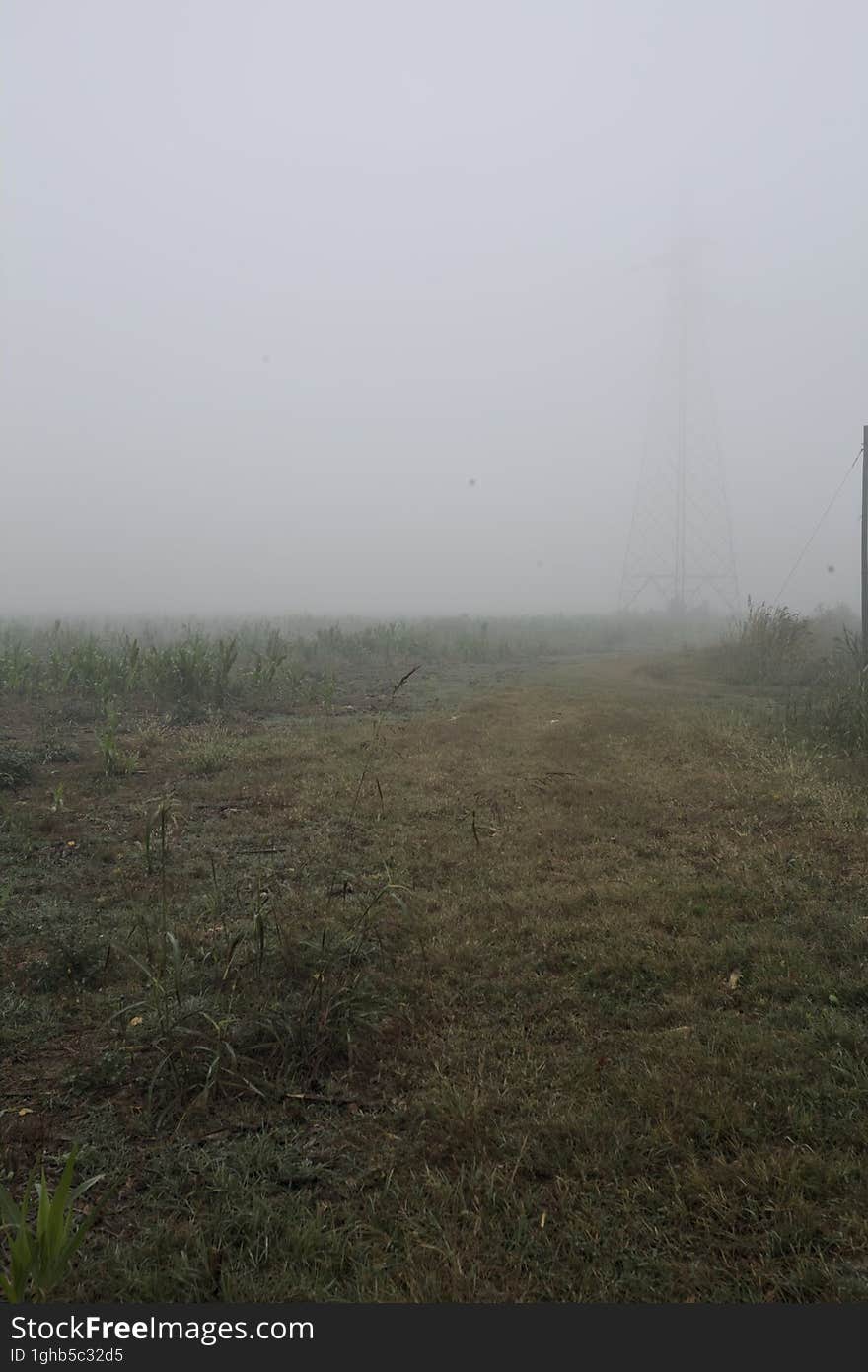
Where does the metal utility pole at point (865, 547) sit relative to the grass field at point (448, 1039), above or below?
above

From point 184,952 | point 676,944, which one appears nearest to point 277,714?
point 184,952

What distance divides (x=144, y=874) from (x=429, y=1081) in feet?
10.1

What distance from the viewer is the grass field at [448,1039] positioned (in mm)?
2125

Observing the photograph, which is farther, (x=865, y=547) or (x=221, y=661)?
(x=865, y=547)

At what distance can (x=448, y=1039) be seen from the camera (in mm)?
3234

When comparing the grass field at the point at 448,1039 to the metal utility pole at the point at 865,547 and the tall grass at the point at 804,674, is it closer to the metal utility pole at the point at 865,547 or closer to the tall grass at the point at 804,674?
the tall grass at the point at 804,674

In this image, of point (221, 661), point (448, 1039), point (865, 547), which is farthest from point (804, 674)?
point (448, 1039)

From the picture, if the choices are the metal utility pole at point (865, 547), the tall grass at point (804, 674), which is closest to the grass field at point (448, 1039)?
the tall grass at point (804, 674)

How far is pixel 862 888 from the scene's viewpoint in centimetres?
454

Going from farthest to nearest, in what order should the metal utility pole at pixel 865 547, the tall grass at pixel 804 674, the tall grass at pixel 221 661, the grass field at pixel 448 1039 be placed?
1. the metal utility pole at pixel 865 547
2. the tall grass at pixel 221 661
3. the tall grass at pixel 804 674
4. the grass field at pixel 448 1039

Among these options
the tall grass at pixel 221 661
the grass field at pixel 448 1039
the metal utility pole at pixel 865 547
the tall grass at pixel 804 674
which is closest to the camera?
the grass field at pixel 448 1039

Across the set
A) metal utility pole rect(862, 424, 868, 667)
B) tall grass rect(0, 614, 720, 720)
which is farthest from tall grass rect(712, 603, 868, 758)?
tall grass rect(0, 614, 720, 720)

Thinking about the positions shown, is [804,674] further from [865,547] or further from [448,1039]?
[448,1039]

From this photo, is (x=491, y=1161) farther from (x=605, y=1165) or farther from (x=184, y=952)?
(x=184, y=952)
